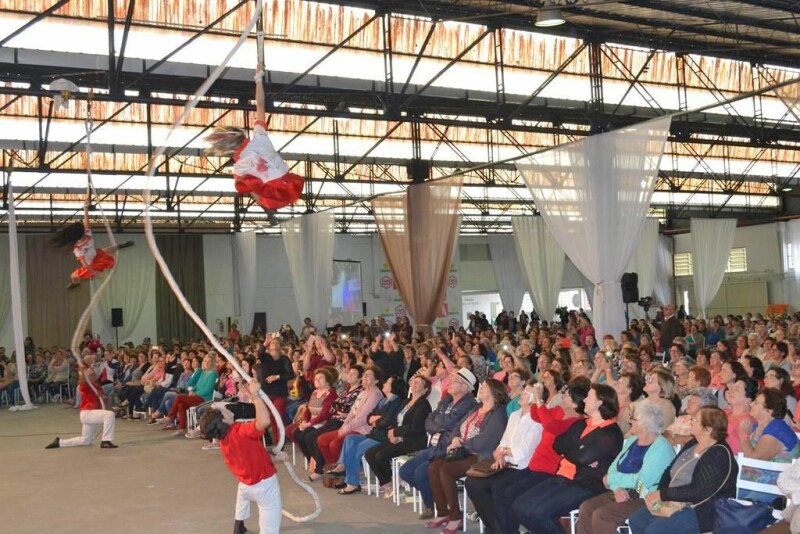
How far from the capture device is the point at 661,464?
4637 millimetres

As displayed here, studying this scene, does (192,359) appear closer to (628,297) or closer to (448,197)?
(448,197)

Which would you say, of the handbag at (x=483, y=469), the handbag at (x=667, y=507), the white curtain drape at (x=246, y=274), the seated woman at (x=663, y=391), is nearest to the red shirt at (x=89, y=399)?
the handbag at (x=483, y=469)

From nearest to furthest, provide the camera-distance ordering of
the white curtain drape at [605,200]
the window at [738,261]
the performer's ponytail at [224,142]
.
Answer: the performer's ponytail at [224,142] → the white curtain drape at [605,200] → the window at [738,261]

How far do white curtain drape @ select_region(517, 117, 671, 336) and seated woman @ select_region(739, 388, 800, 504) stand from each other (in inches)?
230

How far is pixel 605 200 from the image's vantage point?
10609 millimetres

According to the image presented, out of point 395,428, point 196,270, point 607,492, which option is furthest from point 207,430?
point 196,270

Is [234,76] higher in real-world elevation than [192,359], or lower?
higher

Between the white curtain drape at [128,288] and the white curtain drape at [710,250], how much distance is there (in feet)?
48.8

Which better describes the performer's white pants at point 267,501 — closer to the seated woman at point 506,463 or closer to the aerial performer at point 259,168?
the seated woman at point 506,463

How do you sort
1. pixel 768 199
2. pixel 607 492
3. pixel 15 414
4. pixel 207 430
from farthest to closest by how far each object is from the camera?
1. pixel 768 199
2. pixel 15 414
3. pixel 207 430
4. pixel 607 492

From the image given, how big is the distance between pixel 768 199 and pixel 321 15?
21.0m

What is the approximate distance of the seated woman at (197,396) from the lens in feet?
39.5

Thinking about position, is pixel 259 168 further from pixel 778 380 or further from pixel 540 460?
pixel 778 380

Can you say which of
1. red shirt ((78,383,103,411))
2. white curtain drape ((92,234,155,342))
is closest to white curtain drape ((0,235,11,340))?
white curtain drape ((92,234,155,342))
